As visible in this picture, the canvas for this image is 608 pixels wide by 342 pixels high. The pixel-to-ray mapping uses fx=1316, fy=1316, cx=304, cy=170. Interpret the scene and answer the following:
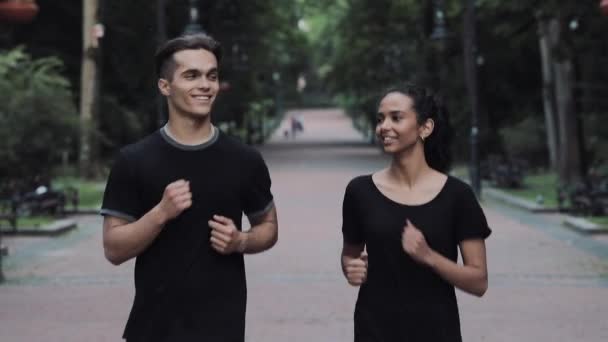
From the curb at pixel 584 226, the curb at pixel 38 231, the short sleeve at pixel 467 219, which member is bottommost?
the curb at pixel 38 231

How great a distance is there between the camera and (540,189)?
3139cm

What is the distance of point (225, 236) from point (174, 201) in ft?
0.72

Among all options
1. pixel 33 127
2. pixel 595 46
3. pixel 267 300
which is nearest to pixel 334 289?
pixel 267 300

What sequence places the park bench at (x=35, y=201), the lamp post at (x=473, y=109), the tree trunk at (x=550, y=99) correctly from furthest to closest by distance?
1. the tree trunk at (x=550, y=99)
2. the lamp post at (x=473, y=109)
3. the park bench at (x=35, y=201)

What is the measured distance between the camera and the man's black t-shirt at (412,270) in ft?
15.5

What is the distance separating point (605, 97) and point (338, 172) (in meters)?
10.8

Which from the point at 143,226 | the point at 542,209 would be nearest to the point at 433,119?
the point at 143,226

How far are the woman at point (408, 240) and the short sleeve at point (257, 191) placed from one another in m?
0.32

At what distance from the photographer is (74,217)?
80.6ft

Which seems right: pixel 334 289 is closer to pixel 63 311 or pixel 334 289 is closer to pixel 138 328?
pixel 63 311

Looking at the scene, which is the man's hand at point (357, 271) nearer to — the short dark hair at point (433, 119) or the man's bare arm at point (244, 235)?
the man's bare arm at point (244, 235)

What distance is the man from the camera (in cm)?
469

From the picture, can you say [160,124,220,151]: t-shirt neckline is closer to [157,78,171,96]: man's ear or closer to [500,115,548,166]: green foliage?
[157,78,171,96]: man's ear

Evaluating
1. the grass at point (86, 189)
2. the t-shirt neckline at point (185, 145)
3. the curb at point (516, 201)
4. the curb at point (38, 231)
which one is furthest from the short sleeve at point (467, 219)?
the grass at point (86, 189)
